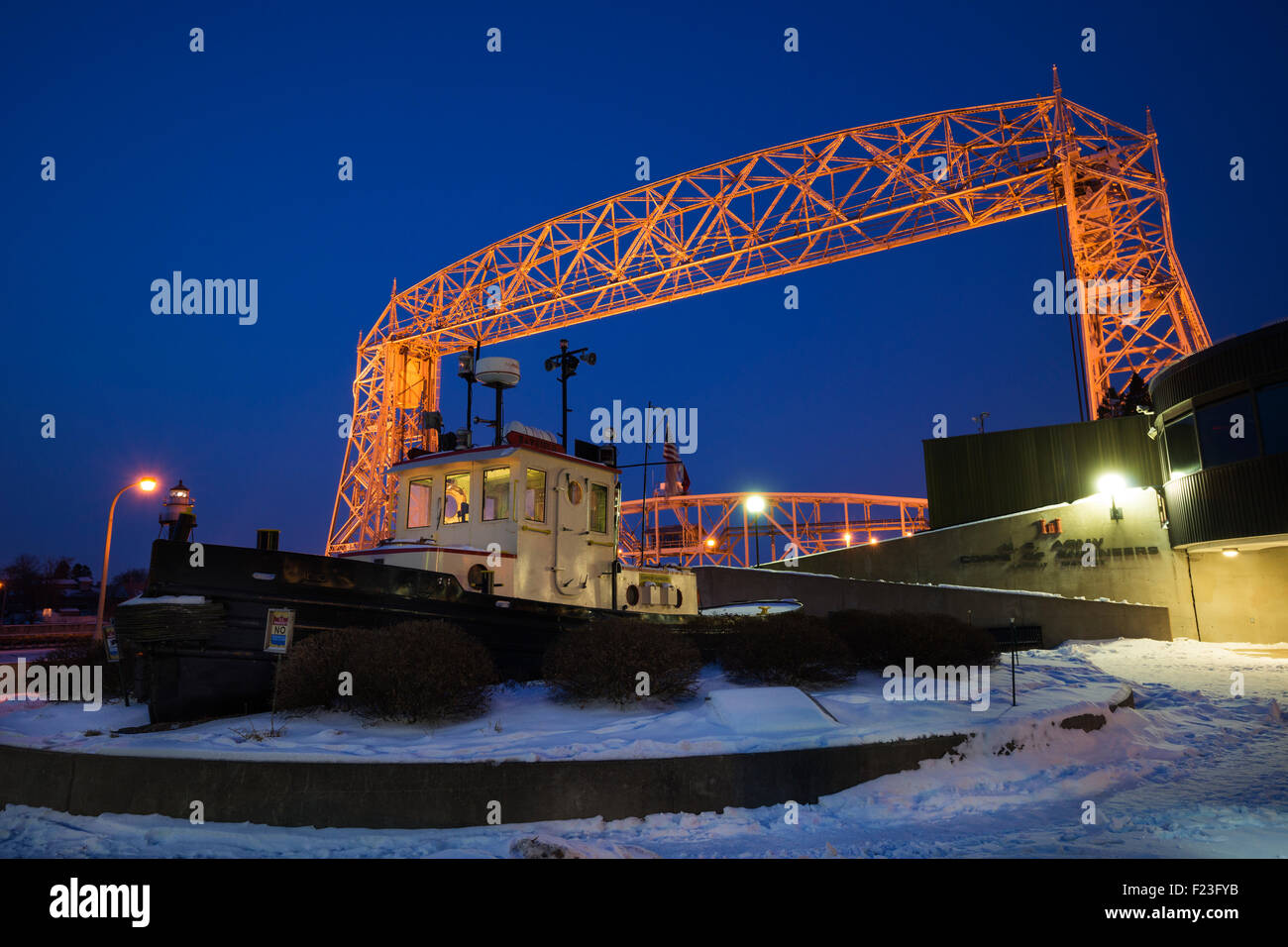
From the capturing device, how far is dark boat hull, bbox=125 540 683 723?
25.0ft

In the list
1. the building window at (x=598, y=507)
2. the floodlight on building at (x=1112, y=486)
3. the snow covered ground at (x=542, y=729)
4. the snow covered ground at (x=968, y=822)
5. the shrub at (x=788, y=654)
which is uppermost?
the floodlight on building at (x=1112, y=486)

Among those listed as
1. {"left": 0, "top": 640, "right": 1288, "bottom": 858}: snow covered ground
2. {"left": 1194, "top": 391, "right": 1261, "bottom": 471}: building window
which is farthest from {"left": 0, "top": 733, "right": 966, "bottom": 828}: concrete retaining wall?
{"left": 1194, "top": 391, "right": 1261, "bottom": 471}: building window

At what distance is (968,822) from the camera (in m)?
6.17

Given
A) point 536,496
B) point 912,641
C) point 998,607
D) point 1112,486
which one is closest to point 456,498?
point 536,496

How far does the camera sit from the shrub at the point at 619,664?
27.6ft

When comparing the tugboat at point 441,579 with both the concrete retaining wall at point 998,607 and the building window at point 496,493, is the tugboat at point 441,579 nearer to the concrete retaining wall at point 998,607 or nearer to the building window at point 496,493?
the building window at point 496,493

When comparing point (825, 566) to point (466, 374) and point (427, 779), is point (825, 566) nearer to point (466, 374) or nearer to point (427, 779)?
point (466, 374)

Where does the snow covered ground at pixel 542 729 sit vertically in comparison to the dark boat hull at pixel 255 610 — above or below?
below

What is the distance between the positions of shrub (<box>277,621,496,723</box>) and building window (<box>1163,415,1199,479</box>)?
1768 cm

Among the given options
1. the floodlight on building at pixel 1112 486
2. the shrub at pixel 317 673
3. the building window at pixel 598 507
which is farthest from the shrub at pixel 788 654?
the floodlight on building at pixel 1112 486

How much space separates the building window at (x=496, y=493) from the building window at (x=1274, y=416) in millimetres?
15726

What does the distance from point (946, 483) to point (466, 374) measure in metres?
18.1

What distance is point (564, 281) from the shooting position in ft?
125
